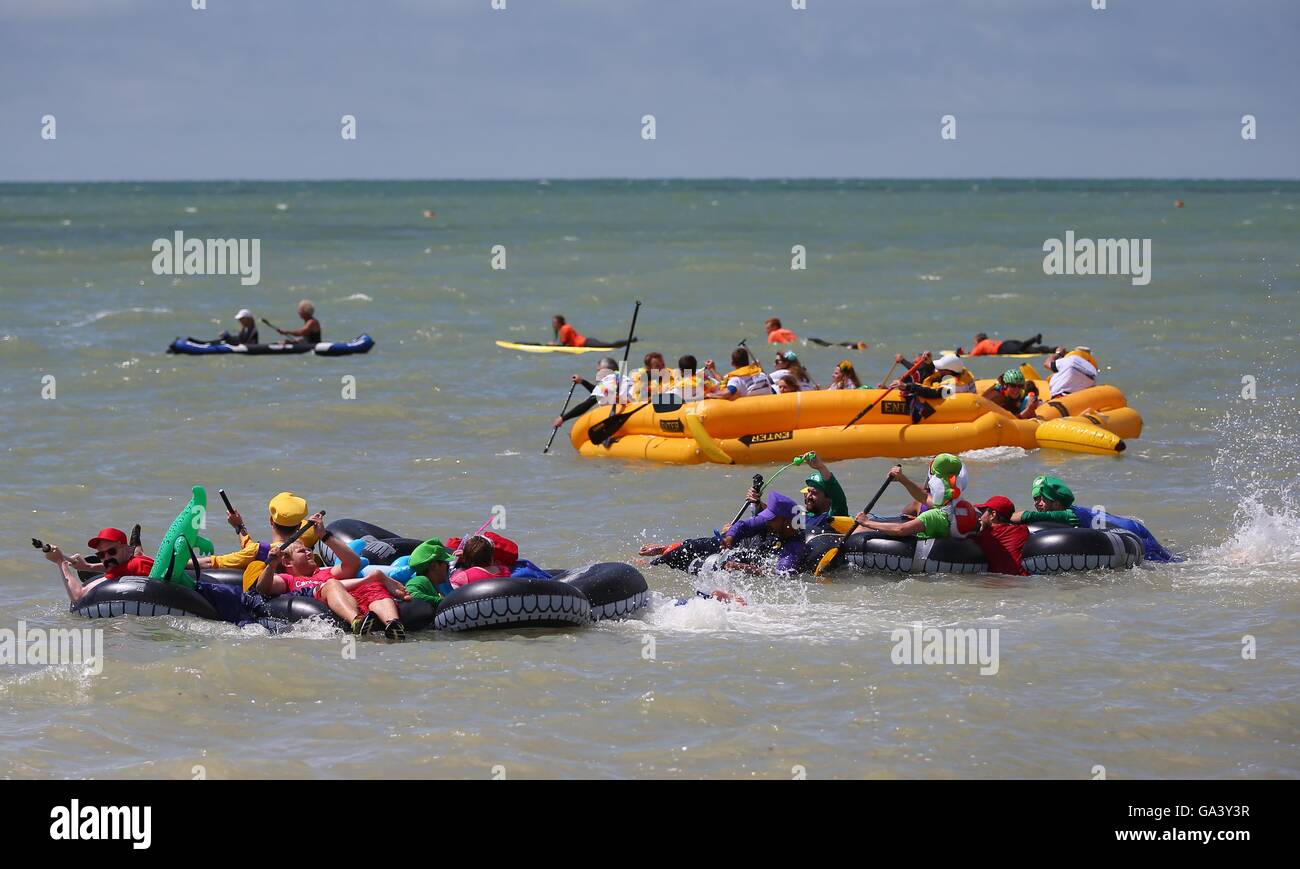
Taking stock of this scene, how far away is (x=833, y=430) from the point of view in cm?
1619

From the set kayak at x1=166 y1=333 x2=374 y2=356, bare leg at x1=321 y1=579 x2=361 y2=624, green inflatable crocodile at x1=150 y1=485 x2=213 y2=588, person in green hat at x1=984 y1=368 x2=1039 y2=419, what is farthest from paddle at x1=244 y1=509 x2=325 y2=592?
kayak at x1=166 y1=333 x2=374 y2=356

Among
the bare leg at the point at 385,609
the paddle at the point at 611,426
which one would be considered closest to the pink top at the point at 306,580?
the bare leg at the point at 385,609

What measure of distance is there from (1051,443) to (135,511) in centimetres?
916

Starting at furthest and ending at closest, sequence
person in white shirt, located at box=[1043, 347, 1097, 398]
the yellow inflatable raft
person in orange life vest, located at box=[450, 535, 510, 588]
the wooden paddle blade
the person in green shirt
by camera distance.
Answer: person in white shirt, located at box=[1043, 347, 1097, 398], the yellow inflatable raft, the person in green shirt, the wooden paddle blade, person in orange life vest, located at box=[450, 535, 510, 588]

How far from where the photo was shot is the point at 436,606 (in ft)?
32.6

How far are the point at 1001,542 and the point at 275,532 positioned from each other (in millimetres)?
5160

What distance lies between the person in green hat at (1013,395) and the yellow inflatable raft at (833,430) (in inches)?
12.3

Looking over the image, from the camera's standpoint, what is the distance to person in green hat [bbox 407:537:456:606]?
10.1 metres

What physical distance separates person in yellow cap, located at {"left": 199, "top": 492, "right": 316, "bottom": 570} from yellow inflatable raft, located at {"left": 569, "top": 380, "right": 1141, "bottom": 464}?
231 inches

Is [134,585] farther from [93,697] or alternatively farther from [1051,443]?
[1051,443]

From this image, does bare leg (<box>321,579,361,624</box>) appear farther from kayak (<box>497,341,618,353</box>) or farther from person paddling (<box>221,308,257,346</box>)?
person paddling (<box>221,308,257,346</box>)

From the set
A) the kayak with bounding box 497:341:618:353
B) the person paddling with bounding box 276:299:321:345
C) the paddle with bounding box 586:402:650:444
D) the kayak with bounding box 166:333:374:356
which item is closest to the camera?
the paddle with bounding box 586:402:650:444

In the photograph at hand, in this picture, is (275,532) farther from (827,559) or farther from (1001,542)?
(1001,542)

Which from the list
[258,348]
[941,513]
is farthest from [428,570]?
[258,348]
